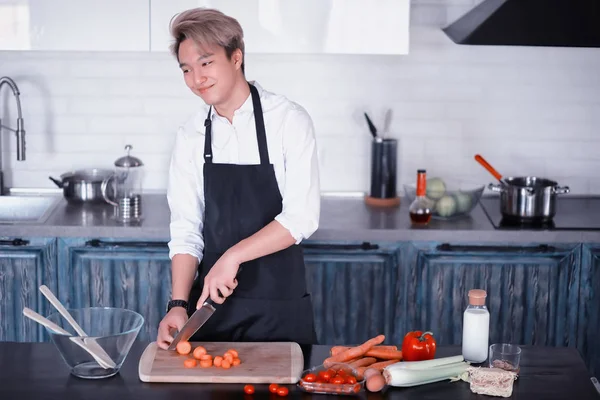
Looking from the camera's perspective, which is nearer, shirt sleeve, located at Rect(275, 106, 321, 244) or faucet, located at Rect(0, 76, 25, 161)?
shirt sleeve, located at Rect(275, 106, 321, 244)

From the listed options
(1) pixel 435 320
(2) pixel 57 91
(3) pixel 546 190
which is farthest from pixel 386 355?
(2) pixel 57 91

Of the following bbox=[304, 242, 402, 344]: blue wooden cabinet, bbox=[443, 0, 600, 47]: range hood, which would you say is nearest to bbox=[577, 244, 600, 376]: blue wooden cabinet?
bbox=[304, 242, 402, 344]: blue wooden cabinet

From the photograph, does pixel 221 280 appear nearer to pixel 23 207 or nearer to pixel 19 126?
pixel 19 126

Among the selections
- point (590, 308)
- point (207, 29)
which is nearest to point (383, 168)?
point (590, 308)

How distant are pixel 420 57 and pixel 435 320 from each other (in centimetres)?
144

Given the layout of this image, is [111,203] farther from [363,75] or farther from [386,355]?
[386,355]

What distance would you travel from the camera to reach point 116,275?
4.47 m

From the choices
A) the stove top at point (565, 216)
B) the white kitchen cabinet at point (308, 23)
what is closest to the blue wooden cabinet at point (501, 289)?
the stove top at point (565, 216)

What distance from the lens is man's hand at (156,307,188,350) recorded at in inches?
116

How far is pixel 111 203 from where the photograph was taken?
4680mm

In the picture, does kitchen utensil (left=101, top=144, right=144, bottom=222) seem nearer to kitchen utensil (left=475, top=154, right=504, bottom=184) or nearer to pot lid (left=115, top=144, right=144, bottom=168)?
pot lid (left=115, top=144, right=144, bottom=168)

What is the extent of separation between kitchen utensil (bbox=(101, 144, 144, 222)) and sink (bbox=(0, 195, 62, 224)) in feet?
1.45

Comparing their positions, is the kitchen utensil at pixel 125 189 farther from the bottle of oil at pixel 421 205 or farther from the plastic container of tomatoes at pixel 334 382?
the plastic container of tomatoes at pixel 334 382

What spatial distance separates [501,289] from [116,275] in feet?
6.04
